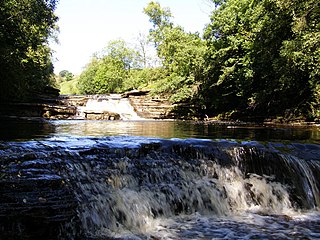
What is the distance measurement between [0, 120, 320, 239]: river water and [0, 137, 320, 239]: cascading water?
0.02 meters

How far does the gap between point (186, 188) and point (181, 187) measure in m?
0.11

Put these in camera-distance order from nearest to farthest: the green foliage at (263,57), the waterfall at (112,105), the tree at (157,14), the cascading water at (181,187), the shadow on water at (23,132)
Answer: the cascading water at (181,187), the shadow on water at (23,132), the green foliage at (263,57), the waterfall at (112,105), the tree at (157,14)

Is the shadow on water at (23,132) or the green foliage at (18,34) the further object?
the green foliage at (18,34)

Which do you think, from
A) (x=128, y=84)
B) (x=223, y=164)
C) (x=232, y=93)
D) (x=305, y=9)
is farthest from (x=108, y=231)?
(x=128, y=84)

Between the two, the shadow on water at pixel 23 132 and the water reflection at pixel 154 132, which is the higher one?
the water reflection at pixel 154 132

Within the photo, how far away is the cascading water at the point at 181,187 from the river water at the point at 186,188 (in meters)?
0.02

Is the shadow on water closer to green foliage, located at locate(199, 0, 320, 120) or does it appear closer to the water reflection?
the water reflection

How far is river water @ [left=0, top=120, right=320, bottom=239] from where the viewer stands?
14.0 ft

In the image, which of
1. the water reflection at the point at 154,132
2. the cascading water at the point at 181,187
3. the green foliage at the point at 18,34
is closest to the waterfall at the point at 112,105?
the green foliage at the point at 18,34

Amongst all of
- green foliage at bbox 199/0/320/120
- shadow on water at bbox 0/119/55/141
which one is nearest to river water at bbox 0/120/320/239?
shadow on water at bbox 0/119/55/141

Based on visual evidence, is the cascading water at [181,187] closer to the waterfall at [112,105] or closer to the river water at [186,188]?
the river water at [186,188]

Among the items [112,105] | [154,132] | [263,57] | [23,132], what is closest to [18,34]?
[23,132]

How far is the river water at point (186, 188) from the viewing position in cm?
426

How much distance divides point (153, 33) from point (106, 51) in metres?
18.8
